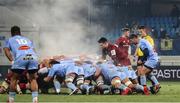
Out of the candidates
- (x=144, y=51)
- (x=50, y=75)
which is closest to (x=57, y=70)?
(x=50, y=75)

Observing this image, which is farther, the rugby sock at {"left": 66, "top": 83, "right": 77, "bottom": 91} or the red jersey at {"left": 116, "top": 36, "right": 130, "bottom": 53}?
the red jersey at {"left": 116, "top": 36, "right": 130, "bottom": 53}

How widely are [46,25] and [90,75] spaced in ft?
52.8

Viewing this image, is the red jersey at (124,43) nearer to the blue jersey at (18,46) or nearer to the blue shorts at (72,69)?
the blue shorts at (72,69)

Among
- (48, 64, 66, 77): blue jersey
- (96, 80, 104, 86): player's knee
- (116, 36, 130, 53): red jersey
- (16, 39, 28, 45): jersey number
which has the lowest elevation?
(96, 80, 104, 86): player's knee

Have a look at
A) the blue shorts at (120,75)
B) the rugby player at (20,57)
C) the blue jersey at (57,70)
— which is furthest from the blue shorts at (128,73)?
the rugby player at (20,57)

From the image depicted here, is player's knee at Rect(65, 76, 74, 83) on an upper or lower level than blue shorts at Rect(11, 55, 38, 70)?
lower

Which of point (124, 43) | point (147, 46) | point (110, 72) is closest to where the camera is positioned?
point (110, 72)

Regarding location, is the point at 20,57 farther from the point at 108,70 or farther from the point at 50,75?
the point at 108,70

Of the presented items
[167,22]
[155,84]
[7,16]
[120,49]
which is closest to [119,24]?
[167,22]

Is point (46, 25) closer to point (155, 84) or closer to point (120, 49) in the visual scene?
point (120, 49)

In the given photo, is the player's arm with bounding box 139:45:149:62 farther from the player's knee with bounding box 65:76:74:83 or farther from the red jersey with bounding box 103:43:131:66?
the player's knee with bounding box 65:76:74:83

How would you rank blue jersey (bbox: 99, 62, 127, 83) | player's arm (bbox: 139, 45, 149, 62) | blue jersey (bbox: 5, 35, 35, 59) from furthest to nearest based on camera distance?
player's arm (bbox: 139, 45, 149, 62)
blue jersey (bbox: 99, 62, 127, 83)
blue jersey (bbox: 5, 35, 35, 59)

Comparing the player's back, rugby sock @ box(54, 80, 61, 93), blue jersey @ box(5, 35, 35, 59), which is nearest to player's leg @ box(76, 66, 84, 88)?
rugby sock @ box(54, 80, 61, 93)

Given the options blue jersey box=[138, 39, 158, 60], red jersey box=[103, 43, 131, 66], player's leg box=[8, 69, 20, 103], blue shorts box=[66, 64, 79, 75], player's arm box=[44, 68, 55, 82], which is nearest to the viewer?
player's leg box=[8, 69, 20, 103]
